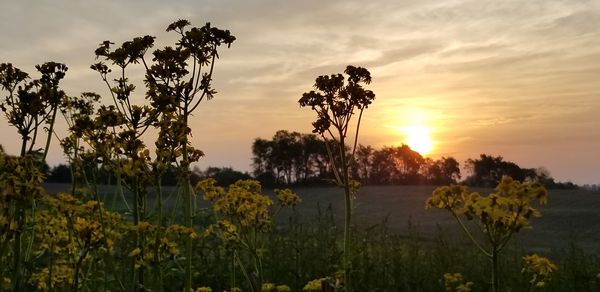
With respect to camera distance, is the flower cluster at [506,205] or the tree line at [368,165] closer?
the flower cluster at [506,205]

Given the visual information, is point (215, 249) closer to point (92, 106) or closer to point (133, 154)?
point (92, 106)

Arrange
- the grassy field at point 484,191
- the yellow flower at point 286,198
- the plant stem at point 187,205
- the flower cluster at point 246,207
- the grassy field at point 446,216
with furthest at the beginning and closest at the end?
the grassy field at point 484,191, the grassy field at point 446,216, the yellow flower at point 286,198, the flower cluster at point 246,207, the plant stem at point 187,205

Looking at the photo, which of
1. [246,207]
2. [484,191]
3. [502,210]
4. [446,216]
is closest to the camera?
[502,210]

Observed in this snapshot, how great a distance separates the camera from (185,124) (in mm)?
4863

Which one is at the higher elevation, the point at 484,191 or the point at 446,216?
Answer: the point at 484,191

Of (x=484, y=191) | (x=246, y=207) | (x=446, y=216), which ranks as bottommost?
(x=446, y=216)

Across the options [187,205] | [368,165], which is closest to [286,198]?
[187,205]

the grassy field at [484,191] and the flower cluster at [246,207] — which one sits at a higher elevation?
the flower cluster at [246,207]

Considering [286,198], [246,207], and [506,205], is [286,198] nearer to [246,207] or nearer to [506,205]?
[246,207]

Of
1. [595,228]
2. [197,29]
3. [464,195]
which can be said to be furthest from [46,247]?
[595,228]

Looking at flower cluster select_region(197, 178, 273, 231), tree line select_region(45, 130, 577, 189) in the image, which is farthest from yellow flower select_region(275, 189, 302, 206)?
tree line select_region(45, 130, 577, 189)

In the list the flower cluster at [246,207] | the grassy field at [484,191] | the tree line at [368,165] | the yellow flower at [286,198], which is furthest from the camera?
the tree line at [368,165]

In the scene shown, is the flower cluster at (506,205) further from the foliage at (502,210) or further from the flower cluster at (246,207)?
the flower cluster at (246,207)

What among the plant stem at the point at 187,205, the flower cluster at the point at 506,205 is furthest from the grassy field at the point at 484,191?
the flower cluster at the point at 506,205
